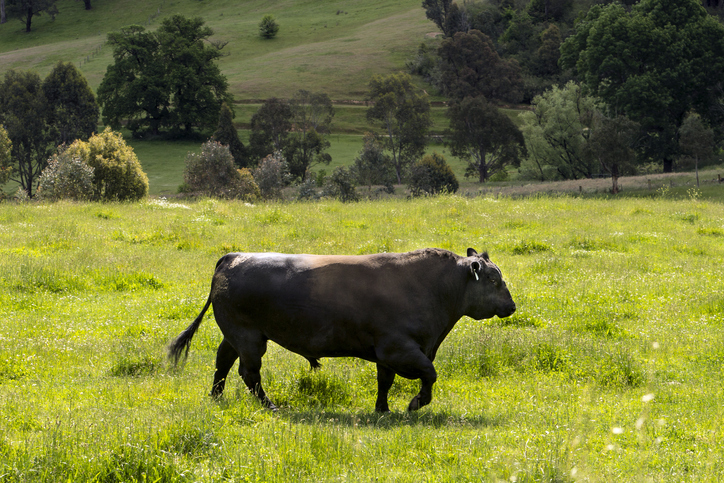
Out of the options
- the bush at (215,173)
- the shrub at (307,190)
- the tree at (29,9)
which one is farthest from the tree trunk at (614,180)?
the tree at (29,9)

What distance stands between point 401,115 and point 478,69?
80.3 feet

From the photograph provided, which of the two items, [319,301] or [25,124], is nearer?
[319,301]

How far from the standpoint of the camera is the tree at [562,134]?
76375 millimetres

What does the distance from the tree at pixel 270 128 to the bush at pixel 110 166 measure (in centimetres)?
4570

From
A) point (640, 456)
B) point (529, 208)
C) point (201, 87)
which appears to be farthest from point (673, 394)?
point (201, 87)

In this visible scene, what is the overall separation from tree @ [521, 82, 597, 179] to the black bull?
236 ft

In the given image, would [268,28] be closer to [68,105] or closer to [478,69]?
[478,69]

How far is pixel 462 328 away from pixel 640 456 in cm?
622

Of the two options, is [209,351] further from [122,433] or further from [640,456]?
[640,456]

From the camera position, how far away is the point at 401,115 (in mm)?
85188

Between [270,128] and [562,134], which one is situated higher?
[270,128]

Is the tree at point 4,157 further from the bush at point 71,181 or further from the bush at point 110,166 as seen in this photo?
the bush at point 71,181

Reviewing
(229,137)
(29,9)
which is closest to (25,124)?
(229,137)

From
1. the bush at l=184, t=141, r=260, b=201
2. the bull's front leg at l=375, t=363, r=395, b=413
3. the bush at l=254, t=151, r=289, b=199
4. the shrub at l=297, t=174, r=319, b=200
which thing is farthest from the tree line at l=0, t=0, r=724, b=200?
the bull's front leg at l=375, t=363, r=395, b=413
